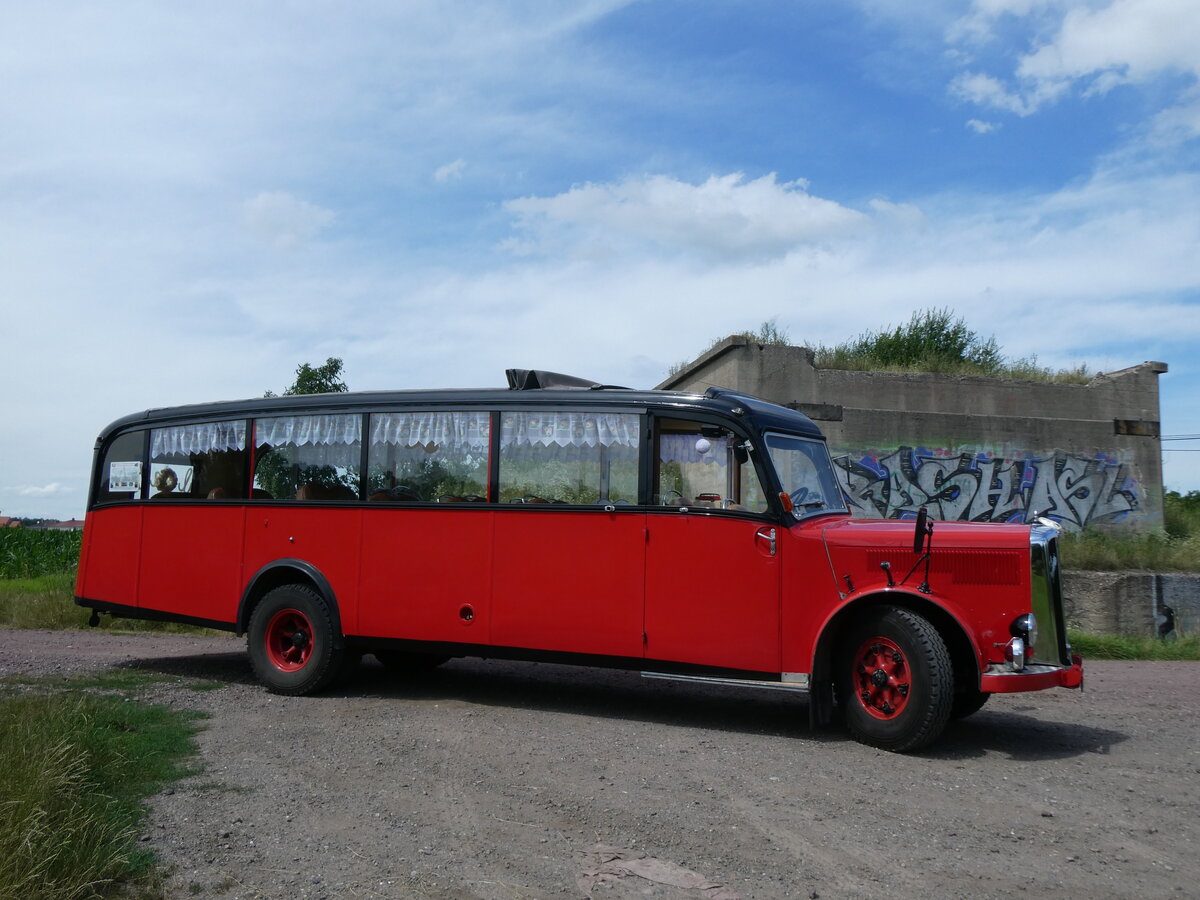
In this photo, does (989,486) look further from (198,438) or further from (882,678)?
(198,438)

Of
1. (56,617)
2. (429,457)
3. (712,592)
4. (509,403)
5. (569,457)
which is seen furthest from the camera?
(56,617)

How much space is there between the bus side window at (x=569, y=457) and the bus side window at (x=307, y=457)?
5.22 feet

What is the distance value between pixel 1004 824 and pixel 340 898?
11.0 feet

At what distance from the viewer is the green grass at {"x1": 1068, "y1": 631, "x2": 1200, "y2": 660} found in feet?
41.7

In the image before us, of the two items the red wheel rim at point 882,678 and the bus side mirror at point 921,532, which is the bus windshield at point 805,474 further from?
the red wheel rim at point 882,678

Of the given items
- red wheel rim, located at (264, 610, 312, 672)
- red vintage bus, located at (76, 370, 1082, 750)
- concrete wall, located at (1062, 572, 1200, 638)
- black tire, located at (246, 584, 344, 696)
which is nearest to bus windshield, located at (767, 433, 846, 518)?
red vintage bus, located at (76, 370, 1082, 750)

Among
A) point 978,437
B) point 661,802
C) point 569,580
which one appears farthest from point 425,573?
point 978,437

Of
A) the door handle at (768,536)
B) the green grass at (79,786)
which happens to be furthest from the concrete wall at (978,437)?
the green grass at (79,786)

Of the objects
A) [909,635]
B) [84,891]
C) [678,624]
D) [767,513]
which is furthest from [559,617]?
[84,891]

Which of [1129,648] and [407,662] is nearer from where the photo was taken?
[407,662]

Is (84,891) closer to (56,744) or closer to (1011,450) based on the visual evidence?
(56,744)

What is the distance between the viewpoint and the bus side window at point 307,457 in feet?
30.1

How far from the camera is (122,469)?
417 inches

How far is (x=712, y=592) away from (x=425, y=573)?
2.61 meters
